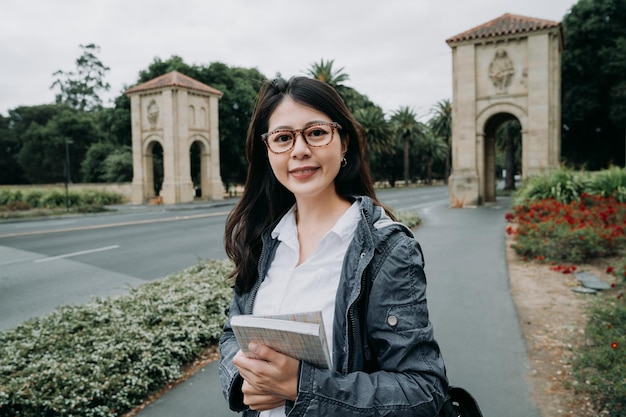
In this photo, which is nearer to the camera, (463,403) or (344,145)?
(463,403)

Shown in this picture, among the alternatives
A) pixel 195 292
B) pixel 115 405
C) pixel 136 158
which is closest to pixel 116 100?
pixel 136 158

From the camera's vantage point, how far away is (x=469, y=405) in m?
1.91

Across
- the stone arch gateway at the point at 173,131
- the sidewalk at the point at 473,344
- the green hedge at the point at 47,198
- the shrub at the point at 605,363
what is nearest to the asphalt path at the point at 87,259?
the sidewalk at the point at 473,344

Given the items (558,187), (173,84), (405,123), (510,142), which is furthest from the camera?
(405,123)

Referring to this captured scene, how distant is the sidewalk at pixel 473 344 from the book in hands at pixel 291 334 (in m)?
2.62

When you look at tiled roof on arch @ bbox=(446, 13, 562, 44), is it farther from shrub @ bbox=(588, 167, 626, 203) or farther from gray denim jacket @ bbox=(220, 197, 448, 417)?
gray denim jacket @ bbox=(220, 197, 448, 417)

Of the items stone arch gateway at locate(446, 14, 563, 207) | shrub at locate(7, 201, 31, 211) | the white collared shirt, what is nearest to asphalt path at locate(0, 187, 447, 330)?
the white collared shirt

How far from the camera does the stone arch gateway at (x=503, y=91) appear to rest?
80.4ft

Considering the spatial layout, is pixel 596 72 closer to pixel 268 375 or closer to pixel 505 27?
pixel 505 27

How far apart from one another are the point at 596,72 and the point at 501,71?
12404 mm

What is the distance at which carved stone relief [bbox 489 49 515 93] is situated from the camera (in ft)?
82.1

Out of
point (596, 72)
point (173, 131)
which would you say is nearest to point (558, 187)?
point (596, 72)

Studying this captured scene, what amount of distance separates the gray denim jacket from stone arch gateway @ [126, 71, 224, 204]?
121 feet

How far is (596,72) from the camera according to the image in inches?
1303
